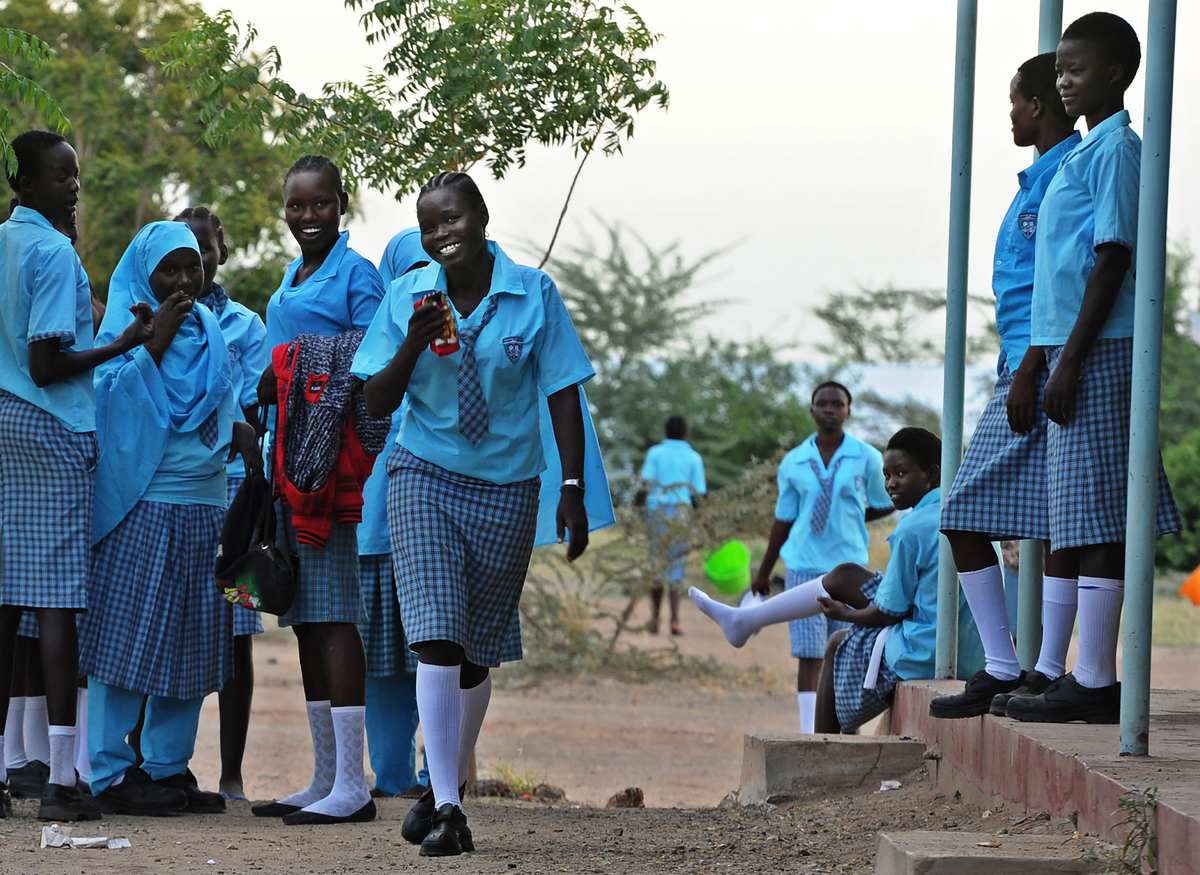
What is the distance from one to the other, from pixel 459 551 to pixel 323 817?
111cm

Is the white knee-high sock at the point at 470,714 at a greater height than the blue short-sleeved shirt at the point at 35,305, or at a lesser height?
lesser

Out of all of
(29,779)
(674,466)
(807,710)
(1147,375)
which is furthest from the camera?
(674,466)

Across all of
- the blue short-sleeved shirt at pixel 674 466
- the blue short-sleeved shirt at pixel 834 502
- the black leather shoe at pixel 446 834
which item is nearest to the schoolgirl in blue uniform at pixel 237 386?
the black leather shoe at pixel 446 834

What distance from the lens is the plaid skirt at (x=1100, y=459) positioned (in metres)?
3.70

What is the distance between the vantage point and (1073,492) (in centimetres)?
374

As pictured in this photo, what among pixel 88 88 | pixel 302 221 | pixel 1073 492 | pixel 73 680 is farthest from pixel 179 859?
pixel 88 88

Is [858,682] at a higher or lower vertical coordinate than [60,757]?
higher

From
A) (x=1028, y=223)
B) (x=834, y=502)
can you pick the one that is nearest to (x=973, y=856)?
(x=1028, y=223)

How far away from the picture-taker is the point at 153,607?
4785 millimetres

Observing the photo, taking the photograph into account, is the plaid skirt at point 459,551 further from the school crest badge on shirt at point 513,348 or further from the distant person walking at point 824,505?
the distant person walking at point 824,505

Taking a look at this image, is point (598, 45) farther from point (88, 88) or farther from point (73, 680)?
point (88, 88)

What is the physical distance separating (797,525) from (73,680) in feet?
15.7

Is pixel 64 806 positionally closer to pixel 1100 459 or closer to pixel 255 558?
pixel 255 558

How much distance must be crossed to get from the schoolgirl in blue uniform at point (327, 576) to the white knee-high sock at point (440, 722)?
2.16ft
